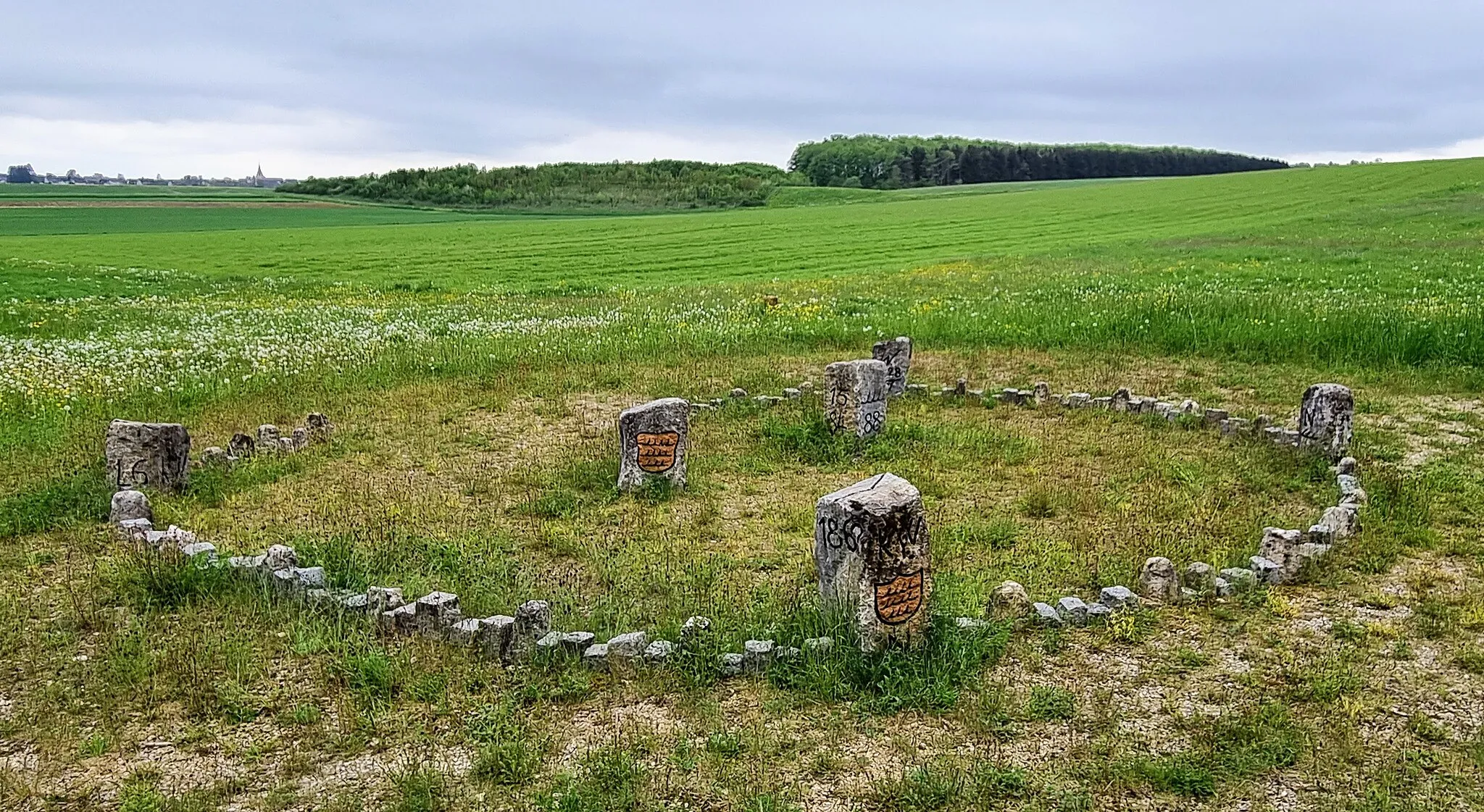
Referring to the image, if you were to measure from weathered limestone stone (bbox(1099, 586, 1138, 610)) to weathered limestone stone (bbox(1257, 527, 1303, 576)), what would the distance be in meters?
1.48

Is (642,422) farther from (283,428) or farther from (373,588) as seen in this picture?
(283,428)

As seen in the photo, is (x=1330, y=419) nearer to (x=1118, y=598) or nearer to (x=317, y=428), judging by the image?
(x=1118, y=598)

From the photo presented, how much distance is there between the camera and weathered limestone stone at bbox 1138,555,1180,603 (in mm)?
7828

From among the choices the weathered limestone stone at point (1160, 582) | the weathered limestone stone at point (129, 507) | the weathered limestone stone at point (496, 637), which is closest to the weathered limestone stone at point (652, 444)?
the weathered limestone stone at point (496, 637)

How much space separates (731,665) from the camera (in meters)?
6.82

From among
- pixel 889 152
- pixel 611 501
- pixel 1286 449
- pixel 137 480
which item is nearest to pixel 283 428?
pixel 137 480

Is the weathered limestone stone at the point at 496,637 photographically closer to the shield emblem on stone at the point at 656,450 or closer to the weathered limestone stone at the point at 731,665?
the weathered limestone stone at the point at 731,665

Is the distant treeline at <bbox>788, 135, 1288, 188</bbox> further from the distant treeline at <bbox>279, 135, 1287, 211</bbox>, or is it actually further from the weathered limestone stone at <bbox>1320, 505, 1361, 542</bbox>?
the weathered limestone stone at <bbox>1320, 505, 1361, 542</bbox>

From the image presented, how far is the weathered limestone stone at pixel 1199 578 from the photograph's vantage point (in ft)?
26.0

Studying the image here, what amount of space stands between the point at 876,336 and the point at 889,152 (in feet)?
336

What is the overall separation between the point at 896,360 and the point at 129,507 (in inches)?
371

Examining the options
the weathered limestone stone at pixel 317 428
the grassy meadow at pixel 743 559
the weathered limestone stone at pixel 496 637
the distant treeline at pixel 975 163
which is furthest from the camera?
the distant treeline at pixel 975 163

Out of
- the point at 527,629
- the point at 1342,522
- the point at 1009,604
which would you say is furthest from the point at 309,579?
the point at 1342,522

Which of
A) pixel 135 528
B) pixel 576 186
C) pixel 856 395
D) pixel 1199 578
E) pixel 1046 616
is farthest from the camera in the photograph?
pixel 576 186
